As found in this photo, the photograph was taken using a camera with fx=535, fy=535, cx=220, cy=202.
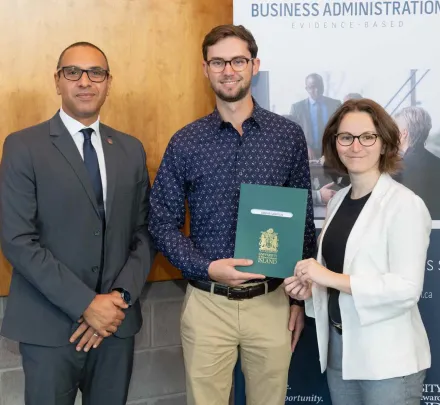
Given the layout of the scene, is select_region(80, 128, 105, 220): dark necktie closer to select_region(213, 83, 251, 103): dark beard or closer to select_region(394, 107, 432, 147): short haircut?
select_region(213, 83, 251, 103): dark beard

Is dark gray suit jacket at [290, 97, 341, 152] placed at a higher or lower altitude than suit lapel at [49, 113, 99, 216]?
higher

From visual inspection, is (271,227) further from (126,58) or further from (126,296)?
(126,58)

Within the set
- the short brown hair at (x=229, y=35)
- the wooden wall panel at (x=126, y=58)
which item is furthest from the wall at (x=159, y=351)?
the short brown hair at (x=229, y=35)

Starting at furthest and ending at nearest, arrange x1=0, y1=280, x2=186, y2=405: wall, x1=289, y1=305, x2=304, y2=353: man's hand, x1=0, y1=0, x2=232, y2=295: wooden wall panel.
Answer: x1=0, y1=280, x2=186, y2=405: wall, x1=0, y1=0, x2=232, y2=295: wooden wall panel, x1=289, y1=305, x2=304, y2=353: man's hand

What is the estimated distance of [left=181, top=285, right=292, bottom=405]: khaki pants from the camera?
1976mm

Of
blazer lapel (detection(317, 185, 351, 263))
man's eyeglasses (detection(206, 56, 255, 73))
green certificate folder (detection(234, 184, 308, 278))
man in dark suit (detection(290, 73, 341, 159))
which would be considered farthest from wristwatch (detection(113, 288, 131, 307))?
man in dark suit (detection(290, 73, 341, 159))

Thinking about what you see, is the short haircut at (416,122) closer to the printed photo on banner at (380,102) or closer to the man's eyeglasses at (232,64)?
the printed photo on banner at (380,102)

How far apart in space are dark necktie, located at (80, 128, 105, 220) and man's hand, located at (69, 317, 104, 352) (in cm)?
39

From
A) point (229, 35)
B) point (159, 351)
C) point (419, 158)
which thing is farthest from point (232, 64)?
point (159, 351)

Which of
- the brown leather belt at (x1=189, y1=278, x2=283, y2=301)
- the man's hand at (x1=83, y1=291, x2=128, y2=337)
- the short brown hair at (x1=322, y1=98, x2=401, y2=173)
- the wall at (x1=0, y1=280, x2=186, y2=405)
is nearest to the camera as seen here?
the short brown hair at (x1=322, y1=98, x2=401, y2=173)

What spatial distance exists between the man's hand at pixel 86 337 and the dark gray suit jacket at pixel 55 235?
0.03 meters

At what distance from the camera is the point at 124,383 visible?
2.04m

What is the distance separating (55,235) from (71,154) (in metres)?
0.29

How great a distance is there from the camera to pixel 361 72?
7.77 ft
